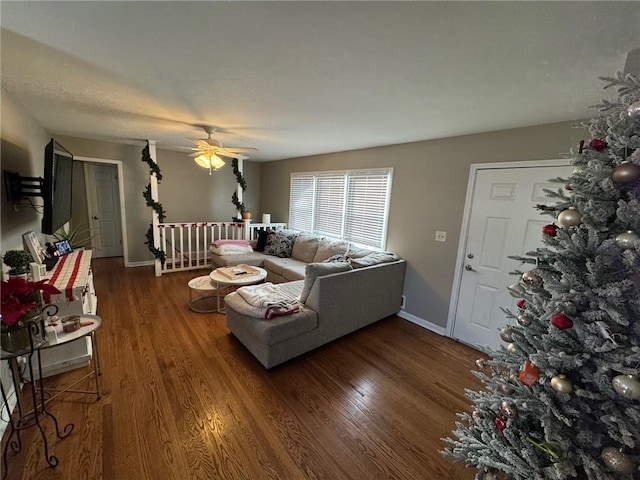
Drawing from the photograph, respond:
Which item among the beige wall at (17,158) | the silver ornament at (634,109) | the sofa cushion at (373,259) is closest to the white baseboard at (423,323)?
the sofa cushion at (373,259)

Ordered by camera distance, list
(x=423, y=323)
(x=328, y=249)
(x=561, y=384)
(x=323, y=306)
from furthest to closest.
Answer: (x=328, y=249) → (x=423, y=323) → (x=323, y=306) → (x=561, y=384)

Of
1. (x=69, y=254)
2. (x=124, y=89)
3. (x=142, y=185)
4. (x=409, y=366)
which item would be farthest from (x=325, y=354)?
(x=142, y=185)

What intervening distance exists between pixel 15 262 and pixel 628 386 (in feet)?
11.0

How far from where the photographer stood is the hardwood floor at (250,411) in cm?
152

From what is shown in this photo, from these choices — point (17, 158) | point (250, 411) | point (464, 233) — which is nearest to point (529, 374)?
point (250, 411)

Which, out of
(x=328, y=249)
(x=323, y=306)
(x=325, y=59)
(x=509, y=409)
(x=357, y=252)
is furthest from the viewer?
(x=328, y=249)

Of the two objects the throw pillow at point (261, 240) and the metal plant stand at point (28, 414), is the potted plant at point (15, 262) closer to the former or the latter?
the metal plant stand at point (28, 414)

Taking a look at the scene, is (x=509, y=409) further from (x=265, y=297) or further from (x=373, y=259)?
(x=373, y=259)

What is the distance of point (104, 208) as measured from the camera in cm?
543

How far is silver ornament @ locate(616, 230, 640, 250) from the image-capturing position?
0.90 metres

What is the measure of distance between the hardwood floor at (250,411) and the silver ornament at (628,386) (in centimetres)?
113

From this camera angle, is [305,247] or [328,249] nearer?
[328,249]

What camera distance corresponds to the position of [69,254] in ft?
10.4

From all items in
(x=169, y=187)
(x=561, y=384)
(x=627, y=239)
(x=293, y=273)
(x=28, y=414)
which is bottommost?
(x=28, y=414)
